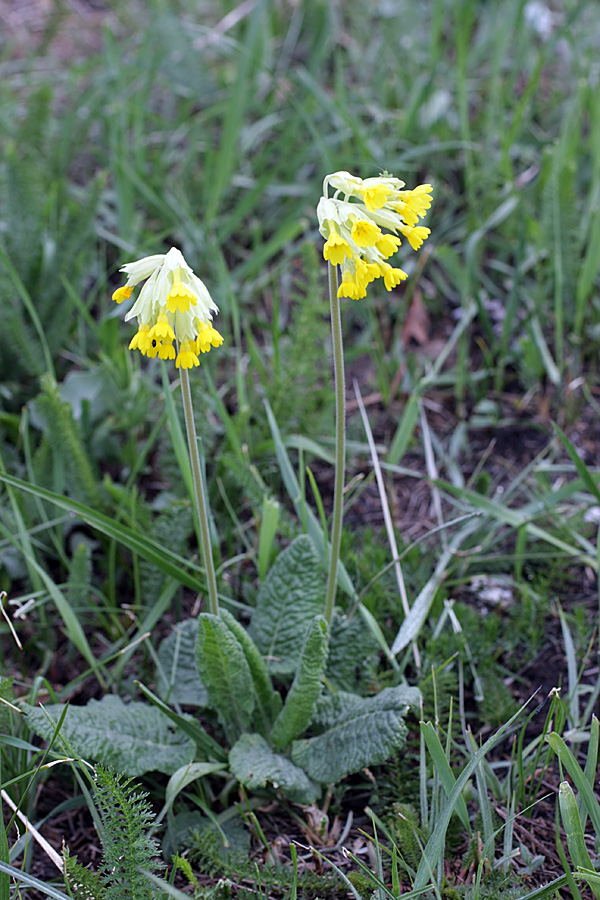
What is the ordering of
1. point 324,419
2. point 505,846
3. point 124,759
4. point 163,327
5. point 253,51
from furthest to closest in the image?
point 253,51
point 324,419
point 124,759
point 505,846
point 163,327

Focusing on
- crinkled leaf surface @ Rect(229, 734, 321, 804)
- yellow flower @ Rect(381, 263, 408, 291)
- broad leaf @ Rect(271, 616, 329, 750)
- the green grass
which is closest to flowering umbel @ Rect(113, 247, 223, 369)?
yellow flower @ Rect(381, 263, 408, 291)

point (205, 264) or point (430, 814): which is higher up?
point (205, 264)

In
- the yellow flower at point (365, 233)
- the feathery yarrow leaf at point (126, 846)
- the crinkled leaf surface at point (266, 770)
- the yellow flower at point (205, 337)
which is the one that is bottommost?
the crinkled leaf surface at point (266, 770)

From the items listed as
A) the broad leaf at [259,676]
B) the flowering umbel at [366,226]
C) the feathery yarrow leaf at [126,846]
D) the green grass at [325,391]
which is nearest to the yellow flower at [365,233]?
the flowering umbel at [366,226]

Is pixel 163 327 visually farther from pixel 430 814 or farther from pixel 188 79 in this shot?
pixel 188 79

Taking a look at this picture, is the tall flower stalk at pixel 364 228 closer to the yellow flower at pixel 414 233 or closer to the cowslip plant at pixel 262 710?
the yellow flower at pixel 414 233

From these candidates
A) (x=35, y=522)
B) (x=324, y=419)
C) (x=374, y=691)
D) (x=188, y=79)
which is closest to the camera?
(x=374, y=691)

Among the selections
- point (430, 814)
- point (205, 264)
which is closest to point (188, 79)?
point (205, 264)
